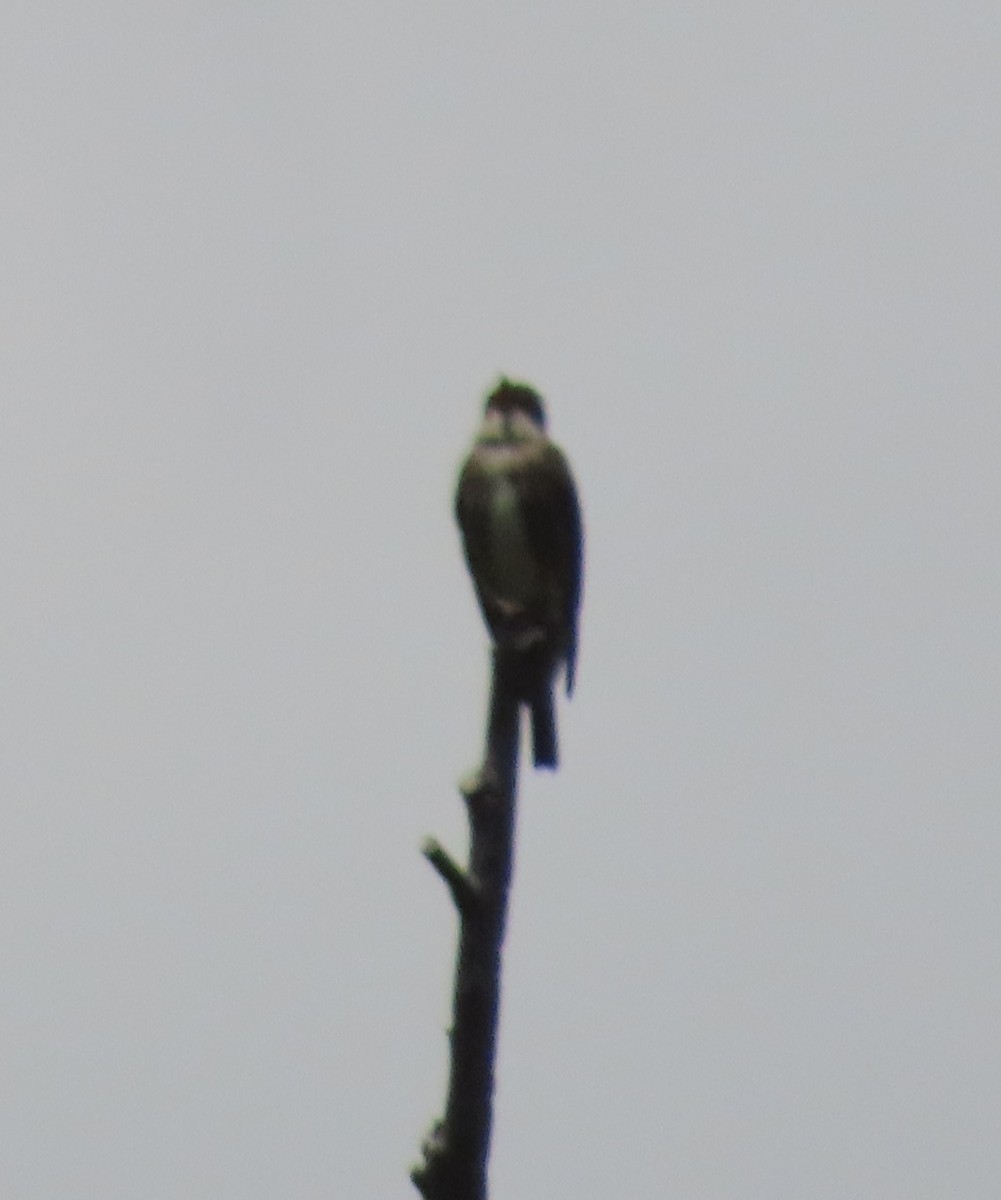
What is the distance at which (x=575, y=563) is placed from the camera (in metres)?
6.16

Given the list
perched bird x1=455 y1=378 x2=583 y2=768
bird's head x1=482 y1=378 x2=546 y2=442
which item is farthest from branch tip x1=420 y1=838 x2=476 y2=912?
bird's head x1=482 y1=378 x2=546 y2=442

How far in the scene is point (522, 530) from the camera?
594cm

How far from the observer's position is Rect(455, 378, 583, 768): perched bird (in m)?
5.95

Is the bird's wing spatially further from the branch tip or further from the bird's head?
the branch tip

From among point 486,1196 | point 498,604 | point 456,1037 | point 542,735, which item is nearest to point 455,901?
point 456,1037

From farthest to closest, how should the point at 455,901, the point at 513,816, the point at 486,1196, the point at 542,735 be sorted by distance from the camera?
the point at 542,735, the point at 513,816, the point at 455,901, the point at 486,1196

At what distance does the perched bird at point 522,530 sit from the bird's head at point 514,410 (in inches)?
0.7

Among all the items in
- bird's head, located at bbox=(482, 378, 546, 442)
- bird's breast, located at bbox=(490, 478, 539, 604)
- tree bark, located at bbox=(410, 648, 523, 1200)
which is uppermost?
bird's head, located at bbox=(482, 378, 546, 442)

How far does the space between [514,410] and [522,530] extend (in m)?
0.54

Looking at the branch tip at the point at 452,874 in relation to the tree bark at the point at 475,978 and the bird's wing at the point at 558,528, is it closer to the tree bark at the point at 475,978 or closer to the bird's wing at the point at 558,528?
the tree bark at the point at 475,978

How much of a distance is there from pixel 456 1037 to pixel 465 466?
349 centimetres

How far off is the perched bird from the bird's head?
0.05ft

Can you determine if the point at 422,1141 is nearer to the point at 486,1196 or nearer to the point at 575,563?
the point at 486,1196

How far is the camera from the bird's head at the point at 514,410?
621 centimetres
